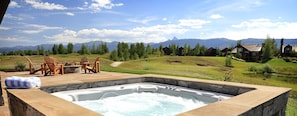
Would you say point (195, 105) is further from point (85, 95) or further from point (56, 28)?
point (56, 28)

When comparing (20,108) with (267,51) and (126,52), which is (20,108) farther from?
(267,51)

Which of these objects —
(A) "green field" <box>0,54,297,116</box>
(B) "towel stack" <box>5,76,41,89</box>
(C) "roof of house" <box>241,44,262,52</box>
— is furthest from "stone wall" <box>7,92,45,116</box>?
(C) "roof of house" <box>241,44,262,52</box>

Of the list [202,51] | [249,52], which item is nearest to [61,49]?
[202,51]

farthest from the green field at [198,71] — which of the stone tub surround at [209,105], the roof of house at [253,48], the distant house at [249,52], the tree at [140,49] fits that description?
the roof of house at [253,48]

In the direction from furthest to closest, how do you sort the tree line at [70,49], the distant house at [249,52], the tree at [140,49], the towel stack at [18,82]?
the distant house at [249,52] → the tree at [140,49] → the tree line at [70,49] → the towel stack at [18,82]

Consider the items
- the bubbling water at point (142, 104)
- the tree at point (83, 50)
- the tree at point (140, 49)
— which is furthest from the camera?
the tree at point (83, 50)

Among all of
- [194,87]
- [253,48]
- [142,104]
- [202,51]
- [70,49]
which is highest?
[253,48]

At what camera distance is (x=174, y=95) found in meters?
5.83

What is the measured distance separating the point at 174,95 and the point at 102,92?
6.25ft

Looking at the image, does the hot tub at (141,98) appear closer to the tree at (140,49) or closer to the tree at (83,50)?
the tree at (140,49)

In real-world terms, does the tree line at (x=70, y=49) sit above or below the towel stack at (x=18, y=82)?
above

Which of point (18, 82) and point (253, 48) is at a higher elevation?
point (253, 48)

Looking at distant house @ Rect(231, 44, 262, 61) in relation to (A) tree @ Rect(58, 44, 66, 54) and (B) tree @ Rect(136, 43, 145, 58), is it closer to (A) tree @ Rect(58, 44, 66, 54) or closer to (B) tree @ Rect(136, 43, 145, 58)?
(B) tree @ Rect(136, 43, 145, 58)

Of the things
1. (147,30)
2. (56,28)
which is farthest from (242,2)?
(56,28)
